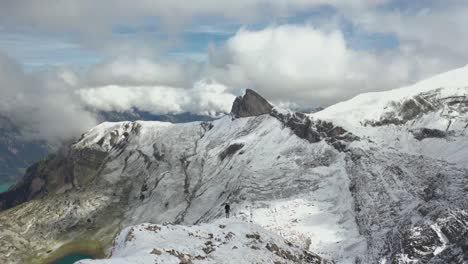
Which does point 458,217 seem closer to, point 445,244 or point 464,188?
point 445,244

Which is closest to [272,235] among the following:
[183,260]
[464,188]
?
[183,260]

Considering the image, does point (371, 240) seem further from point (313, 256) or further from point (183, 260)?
point (183, 260)

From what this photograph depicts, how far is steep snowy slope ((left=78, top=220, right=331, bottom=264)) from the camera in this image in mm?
65062

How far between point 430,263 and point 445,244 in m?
12.5

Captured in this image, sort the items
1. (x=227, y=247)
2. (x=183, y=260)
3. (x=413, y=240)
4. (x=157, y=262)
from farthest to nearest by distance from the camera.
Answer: (x=413, y=240) → (x=227, y=247) → (x=183, y=260) → (x=157, y=262)

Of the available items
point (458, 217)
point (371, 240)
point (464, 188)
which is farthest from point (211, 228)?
point (464, 188)

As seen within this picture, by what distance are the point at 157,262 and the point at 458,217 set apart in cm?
14202

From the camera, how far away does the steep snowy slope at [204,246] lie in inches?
2562

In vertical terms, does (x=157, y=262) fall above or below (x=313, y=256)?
above

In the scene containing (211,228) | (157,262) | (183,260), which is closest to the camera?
(157,262)

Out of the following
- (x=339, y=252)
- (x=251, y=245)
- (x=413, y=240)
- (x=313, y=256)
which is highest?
(x=251, y=245)

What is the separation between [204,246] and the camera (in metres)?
76.0

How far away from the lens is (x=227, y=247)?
78.9 metres

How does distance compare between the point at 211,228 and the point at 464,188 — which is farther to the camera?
the point at 464,188
